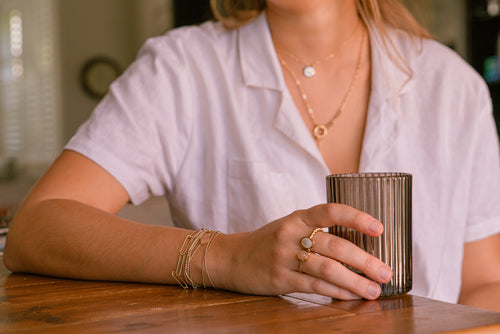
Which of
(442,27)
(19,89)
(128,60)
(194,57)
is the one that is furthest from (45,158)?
(194,57)

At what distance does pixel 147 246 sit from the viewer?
800 millimetres

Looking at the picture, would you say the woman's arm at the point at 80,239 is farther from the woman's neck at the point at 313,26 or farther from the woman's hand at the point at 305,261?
the woman's neck at the point at 313,26

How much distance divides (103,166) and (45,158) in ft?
19.3

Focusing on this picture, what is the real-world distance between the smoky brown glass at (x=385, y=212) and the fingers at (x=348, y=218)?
0.04ft

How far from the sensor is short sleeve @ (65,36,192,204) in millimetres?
1081

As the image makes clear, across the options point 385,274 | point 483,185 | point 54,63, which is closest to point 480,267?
point 483,185

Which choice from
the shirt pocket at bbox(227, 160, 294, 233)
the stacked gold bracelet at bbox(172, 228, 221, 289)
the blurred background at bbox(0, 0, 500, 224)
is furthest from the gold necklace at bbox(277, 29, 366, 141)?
the blurred background at bbox(0, 0, 500, 224)

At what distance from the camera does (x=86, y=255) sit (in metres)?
0.82

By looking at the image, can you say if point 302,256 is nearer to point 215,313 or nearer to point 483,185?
point 215,313

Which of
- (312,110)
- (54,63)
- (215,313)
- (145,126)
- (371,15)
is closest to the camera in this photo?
(215,313)

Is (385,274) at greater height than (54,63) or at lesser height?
lesser

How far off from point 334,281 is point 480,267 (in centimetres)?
72

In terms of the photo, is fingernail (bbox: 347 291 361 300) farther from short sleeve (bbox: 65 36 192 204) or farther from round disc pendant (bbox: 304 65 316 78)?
round disc pendant (bbox: 304 65 316 78)

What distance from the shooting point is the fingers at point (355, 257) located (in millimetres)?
642
